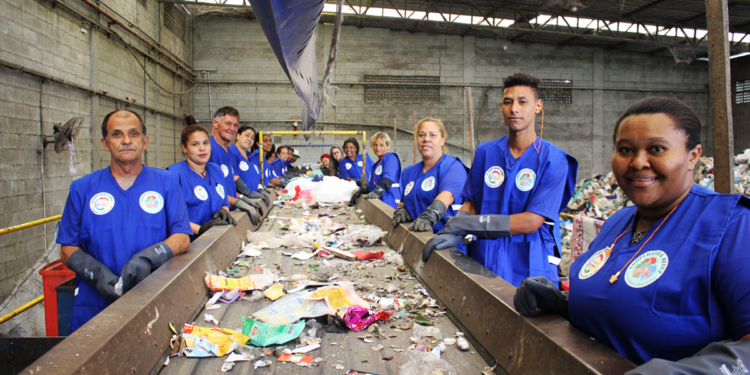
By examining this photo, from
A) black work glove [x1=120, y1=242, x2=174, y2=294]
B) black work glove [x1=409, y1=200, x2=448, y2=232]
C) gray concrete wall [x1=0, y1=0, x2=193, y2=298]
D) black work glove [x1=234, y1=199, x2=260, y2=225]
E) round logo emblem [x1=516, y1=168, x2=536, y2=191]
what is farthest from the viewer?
gray concrete wall [x1=0, y1=0, x2=193, y2=298]

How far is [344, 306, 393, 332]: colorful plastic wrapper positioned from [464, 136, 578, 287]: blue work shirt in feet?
2.44

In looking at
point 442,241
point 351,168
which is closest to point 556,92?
point 351,168

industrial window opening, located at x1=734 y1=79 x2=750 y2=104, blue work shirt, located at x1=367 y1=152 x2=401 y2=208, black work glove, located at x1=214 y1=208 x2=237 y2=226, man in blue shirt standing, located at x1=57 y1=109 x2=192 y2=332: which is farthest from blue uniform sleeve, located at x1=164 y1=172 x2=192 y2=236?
industrial window opening, located at x1=734 y1=79 x2=750 y2=104

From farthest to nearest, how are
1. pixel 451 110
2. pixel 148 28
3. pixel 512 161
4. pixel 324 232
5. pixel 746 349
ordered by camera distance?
pixel 451 110, pixel 148 28, pixel 324 232, pixel 512 161, pixel 746 349

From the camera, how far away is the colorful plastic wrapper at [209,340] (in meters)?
1.56

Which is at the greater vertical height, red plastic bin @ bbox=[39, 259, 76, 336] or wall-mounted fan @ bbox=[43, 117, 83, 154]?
wall-mounted fan @ bbox=[43, 117, 83, 154]

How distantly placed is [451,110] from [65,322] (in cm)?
1415

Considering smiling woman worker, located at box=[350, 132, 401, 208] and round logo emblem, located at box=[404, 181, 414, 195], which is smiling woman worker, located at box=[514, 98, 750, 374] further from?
smiling woman worker, located at box=[350, 132, 401, 208]

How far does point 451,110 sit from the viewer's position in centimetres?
1539

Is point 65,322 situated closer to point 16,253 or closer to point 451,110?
point 16,253

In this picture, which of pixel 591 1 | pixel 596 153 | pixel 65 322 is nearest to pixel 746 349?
pixel 65 322

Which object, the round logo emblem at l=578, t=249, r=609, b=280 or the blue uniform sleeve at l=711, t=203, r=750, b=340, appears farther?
the round logo emblem at l=578, t=249, r=609, b=280

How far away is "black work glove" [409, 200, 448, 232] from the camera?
2.82 meters

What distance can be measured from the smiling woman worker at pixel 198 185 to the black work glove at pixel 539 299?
8.06 ft
